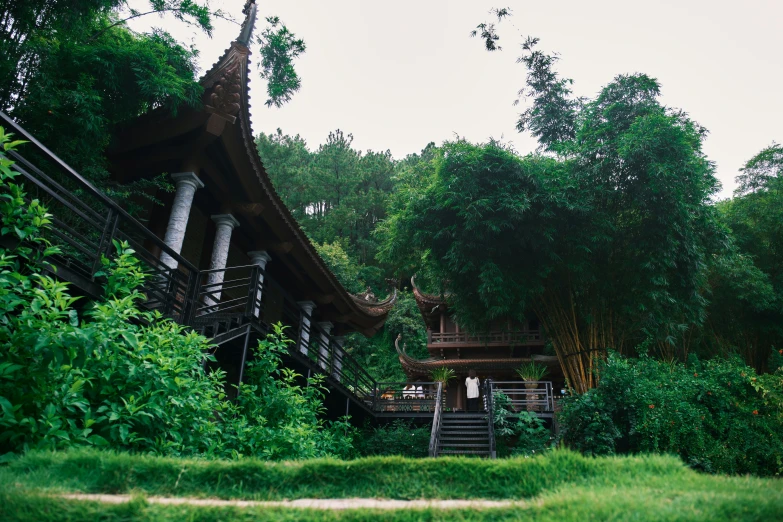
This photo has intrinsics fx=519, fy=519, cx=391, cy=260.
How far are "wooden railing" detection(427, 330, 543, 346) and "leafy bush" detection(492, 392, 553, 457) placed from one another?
7.63 metres

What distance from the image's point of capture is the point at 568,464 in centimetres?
329

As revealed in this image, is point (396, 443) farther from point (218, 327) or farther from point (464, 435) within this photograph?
point (218, 327)

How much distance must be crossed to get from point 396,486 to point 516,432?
1081 cm

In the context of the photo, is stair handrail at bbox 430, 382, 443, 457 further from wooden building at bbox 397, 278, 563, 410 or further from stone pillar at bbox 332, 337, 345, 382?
wooden building at bbox 397, 278, 563, 410

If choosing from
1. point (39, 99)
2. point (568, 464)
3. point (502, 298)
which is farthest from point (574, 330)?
point (39, 99)

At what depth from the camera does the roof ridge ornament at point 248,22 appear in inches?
344

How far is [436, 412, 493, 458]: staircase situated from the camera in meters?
11.7

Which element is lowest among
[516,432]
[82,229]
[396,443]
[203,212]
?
[396,443]

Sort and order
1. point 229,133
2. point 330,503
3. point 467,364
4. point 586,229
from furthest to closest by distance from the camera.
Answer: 1. point 467,364
2. point 586,229
3. point 229,133
4. point 330,503

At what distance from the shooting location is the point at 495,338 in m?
22.4

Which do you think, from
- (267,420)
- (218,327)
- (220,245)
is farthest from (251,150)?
(267,420)

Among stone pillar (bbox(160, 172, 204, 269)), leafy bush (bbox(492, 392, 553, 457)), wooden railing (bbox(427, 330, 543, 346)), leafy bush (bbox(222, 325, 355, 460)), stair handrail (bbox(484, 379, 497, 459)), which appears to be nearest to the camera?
leafy bush (bbox(222, 325, 355, 460))

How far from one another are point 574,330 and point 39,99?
12.4m

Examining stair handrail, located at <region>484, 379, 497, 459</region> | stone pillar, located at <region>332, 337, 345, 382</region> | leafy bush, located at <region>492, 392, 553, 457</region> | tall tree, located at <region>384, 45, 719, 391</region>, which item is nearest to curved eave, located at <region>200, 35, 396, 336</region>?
stone pillar, located at <region>332, 337, 345, 382</region>
